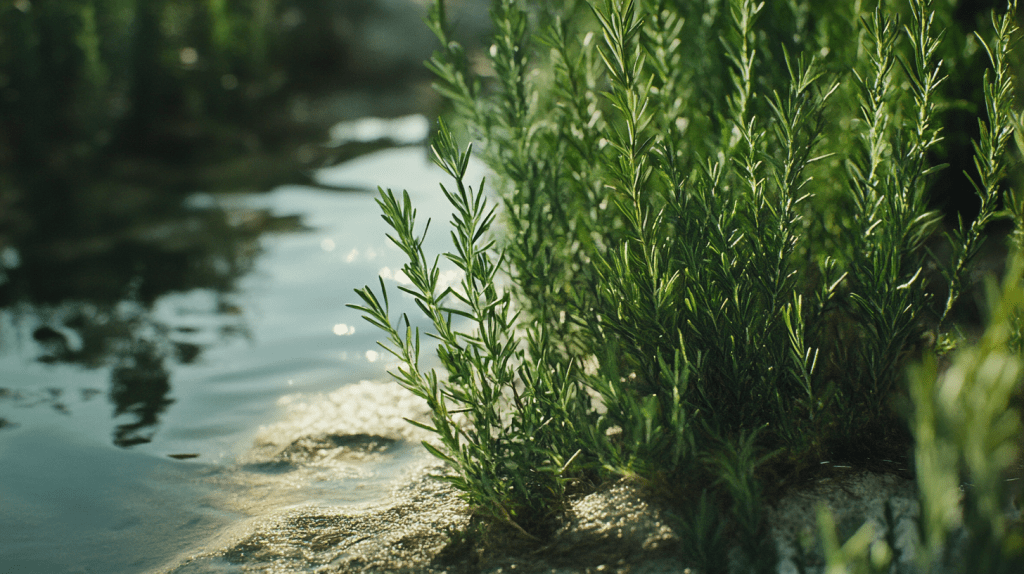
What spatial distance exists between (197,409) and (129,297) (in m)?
1.73

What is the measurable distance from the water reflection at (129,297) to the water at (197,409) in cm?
2

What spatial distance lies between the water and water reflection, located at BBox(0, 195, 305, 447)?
0.02 meters

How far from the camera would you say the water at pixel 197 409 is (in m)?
2.40

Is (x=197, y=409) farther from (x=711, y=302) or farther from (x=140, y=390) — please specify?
(x=711, y=302)

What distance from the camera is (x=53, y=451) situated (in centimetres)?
291

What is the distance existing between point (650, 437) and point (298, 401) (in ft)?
6.78

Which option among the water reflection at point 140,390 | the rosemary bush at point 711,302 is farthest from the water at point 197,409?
the rosemary bush at point 711,302

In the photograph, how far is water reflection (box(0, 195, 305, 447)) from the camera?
3.45m

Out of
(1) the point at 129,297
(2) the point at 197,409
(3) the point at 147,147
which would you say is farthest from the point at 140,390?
(3) the point at 147,147

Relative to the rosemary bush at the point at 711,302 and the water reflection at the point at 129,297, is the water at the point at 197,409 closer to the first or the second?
the water reflection at the point at 129,297

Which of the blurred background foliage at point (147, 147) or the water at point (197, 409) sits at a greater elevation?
the blurred background foliage at point (147, 147)

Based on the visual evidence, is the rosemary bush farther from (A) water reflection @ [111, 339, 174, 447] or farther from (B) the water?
(A) water reflection @ [111, 339, 174, 447]

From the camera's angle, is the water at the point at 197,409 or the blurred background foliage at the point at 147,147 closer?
the water at the point at 197,409

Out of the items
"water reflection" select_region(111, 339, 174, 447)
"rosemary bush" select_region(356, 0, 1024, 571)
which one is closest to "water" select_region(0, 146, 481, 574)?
"water reflection" select_region(111, 339, 174, 447)
